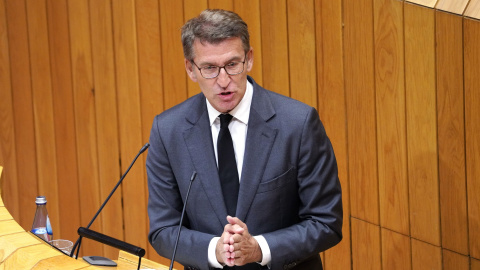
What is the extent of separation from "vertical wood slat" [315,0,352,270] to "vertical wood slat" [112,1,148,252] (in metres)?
1.01

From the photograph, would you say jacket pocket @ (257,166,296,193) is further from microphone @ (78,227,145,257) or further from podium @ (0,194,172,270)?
podium @ (0,194,172,270)

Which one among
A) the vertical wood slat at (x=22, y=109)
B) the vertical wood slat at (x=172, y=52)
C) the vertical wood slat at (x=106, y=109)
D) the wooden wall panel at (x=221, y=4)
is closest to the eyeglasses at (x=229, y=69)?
the wooden wall panel at (x=221, y=4)

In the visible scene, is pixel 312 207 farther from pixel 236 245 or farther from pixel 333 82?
pixel 333 82

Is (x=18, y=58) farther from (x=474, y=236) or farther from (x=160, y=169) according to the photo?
(x=474, y=236)

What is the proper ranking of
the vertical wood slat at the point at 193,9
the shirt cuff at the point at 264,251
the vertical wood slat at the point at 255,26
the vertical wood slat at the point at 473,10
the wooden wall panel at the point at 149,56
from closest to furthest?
the shirt cuff at the point at 264,251
the vertical wood slat at the point at 473,10
the vertical wood slat at the point at 255,26
the vertical wood slat at the point at 193,9
the wooden wall panel at the point at 149,56

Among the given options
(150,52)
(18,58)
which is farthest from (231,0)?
(18,58)

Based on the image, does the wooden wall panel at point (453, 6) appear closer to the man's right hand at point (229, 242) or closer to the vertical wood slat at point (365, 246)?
the vertical wood slat at point (365, 246)

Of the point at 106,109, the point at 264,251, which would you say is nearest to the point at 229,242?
the point at 264,251

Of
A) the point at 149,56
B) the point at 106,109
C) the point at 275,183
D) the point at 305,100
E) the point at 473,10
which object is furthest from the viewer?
the point at 106,109

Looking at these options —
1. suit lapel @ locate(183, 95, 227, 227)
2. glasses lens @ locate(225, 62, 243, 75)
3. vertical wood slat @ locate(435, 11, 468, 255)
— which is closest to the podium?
suit lapel @ locate(183, 95, 227, 227)

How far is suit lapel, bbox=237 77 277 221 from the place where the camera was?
79.2 inches

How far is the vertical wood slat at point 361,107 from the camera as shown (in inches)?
118

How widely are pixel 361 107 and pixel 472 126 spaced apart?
0.50 m

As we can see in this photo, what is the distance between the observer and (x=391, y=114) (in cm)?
295
